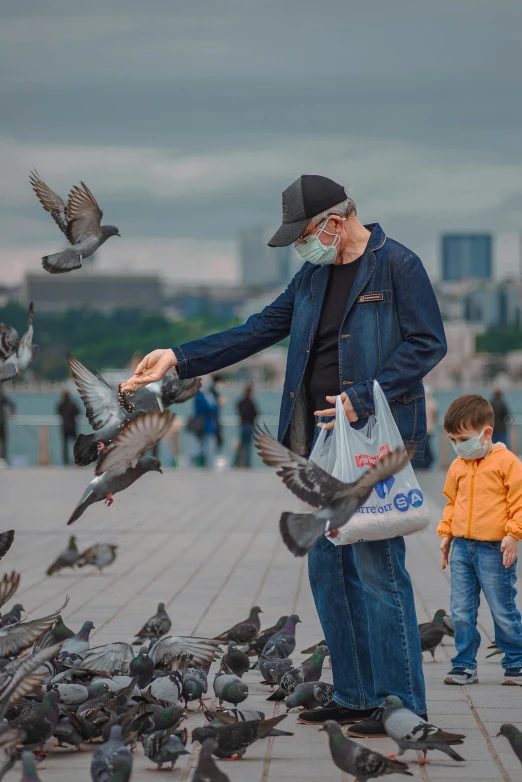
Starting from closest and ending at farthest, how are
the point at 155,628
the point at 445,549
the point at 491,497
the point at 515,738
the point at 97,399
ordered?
the point at 515,738, the point at 97,399, the point at 491,497, the point at 445,549, the point at 155,628

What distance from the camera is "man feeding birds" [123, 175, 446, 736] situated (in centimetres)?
448

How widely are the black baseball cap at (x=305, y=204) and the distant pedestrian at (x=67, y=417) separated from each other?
18470 mm

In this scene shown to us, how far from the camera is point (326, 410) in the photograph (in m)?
4.39

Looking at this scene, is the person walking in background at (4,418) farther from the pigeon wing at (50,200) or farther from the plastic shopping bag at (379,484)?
the plastic shopping bag at (379,484)

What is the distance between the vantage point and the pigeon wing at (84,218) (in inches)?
197

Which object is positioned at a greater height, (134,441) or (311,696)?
(134,441)

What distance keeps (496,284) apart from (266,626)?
8391 cm

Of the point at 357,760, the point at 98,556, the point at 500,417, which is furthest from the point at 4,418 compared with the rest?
the point at 357,760

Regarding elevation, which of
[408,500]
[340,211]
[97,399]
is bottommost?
[408,500]

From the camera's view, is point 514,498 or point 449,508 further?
point 449,508

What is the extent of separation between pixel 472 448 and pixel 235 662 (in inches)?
56.2

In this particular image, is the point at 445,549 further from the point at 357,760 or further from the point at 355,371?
the point at 357,760

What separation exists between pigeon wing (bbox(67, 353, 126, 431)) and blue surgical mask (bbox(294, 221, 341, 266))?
2.94ft

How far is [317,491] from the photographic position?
409 centimetres
